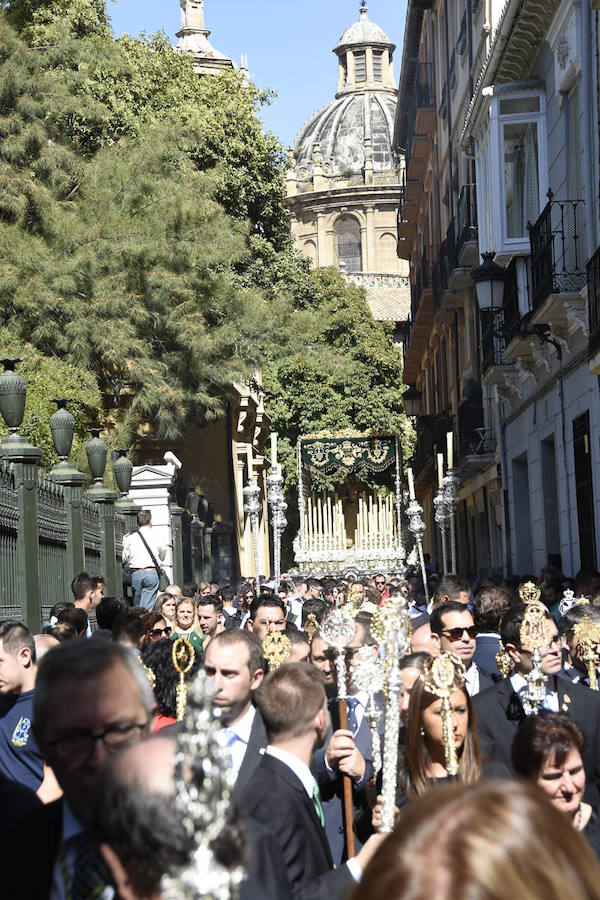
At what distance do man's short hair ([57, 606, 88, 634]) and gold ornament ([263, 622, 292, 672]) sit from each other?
103 inches

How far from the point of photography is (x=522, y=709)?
6043mm

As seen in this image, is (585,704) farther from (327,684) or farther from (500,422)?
(500,422)

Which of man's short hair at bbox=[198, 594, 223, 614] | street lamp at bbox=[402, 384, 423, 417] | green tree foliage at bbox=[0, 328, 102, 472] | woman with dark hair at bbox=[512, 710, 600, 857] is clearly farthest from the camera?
street lamp at bbox=[402, 384, 423, 417]

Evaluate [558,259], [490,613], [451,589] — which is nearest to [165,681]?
[490,613]

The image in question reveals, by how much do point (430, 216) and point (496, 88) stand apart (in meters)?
21.5

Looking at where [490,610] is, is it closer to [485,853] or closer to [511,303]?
[485,853]

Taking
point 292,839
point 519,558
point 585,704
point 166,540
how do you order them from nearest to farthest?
point 292,839 < point 585,704 < point 166,540 < point 519,558

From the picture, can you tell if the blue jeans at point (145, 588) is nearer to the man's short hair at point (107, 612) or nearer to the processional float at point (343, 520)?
the man's short hair at point (107, 612)

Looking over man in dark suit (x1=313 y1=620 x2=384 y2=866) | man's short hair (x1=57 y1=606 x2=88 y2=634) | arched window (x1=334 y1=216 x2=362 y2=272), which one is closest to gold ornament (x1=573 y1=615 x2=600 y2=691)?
man in dark suit (x1=313 y1=620 x2=384 y2=866)

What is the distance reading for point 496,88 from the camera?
19188 millimetres

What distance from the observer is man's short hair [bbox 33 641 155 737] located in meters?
3.37

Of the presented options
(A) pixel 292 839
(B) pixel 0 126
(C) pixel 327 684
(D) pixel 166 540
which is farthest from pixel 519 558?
(A) pixel 292 839

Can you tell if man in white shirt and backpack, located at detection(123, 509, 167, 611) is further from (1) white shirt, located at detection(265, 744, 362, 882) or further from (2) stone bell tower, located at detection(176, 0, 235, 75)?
(2) stone bell tower, located at detection(176, 0, 235, 75)

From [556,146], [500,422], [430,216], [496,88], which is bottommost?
[500,422]
